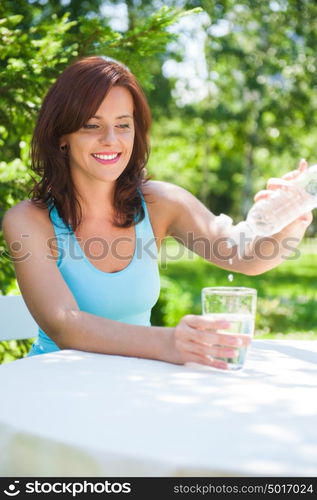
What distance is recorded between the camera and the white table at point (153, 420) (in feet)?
3.61

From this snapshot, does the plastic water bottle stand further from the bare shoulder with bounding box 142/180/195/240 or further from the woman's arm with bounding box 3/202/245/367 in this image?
the woman's arm with bounding box 3/202/245/367

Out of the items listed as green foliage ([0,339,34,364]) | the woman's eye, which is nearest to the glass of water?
the woman's eye

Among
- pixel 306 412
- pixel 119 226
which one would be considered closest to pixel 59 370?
pixel 306 412

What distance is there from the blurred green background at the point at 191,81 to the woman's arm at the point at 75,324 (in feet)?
4.46

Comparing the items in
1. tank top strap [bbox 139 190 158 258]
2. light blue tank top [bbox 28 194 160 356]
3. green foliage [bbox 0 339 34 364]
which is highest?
tank top strap [bbox 139 190 158 258]

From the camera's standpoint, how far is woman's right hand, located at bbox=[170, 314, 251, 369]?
64.9 inches

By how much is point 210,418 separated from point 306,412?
206mm

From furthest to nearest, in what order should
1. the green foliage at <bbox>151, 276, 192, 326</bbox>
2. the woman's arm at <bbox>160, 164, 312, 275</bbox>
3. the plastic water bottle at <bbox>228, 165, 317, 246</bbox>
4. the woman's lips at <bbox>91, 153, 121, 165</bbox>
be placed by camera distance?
the green foliage at <bbox>151, 276, 192, 326</bbox> < the woman's lips at <bbox>91, 153, 121, 165</bbox> < the woman's arm at <bbox>160, 164, 312, 275</bbox> < the plastic water bottle at <bbox>228, 165, 317, 246</bbox>

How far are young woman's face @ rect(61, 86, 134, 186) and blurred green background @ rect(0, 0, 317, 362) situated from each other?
109 cm

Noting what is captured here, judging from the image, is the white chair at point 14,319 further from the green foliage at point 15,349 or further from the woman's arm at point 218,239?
the green foliage at point 15,349

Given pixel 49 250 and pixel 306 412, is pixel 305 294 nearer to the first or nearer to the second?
pixel 49 250

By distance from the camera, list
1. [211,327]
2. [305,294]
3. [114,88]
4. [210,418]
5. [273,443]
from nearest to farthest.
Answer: [273,443] → [210,418] → [211,327] → [114,88] → [305,294]

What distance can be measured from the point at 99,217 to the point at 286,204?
80cm

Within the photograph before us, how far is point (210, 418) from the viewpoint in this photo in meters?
1.29
